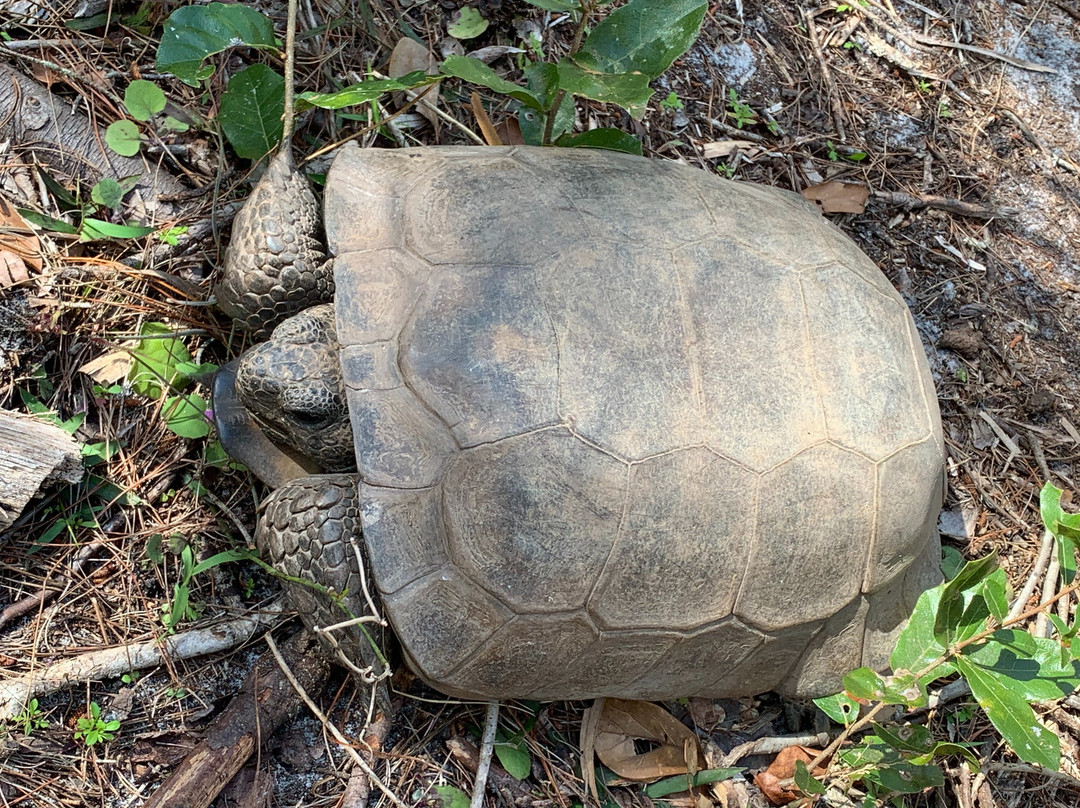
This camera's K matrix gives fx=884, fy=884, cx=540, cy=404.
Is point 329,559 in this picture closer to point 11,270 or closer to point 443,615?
point 443,615

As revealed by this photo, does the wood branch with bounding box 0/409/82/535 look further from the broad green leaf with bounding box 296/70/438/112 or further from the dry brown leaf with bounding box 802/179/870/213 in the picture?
the dry brown leaf with bounding box 802/179/870/213

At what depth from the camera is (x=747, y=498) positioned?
7.65 ft

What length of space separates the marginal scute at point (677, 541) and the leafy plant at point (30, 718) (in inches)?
63.1

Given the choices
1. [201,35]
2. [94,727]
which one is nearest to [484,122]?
[201,35]

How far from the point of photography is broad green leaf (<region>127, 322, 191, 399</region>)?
2854 mm

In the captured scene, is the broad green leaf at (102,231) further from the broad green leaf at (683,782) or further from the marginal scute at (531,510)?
the broad green leaf at (683,782)

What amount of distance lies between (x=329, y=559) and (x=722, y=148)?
237 centimetres

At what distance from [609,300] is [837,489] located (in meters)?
0.81

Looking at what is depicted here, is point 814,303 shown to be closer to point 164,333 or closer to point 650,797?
point 650,797

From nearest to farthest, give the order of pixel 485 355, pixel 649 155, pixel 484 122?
pixel 485 355, pixel 484 122, pixel 649 155

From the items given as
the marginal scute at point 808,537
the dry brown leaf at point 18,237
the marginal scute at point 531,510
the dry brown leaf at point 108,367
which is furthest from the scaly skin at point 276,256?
the marginal scute at point 808,537

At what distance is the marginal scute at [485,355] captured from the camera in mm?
2268

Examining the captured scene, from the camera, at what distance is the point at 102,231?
2918 mm

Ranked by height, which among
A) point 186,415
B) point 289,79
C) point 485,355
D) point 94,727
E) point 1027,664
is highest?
point 289,79
